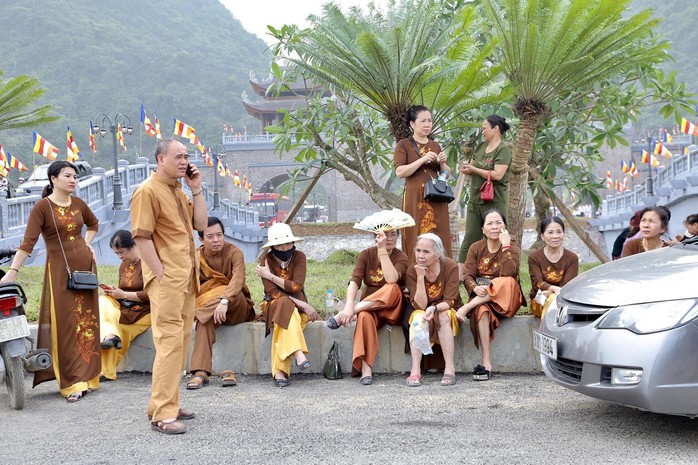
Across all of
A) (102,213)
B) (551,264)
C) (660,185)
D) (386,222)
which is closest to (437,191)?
(386,222)

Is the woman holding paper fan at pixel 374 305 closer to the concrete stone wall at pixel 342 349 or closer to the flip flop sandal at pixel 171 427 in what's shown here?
the concrete stone wall at pixel 342 349

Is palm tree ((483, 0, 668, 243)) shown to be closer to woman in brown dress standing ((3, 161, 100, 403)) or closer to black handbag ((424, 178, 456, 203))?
black handbag ((424, 178, 456, 203))

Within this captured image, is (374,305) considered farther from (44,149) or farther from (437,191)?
(44,149)

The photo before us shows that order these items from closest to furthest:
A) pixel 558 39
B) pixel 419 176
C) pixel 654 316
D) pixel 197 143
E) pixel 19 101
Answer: pixel 654 316 < pixel 419 176 < pixel 558 39 < pixel 19 101 < pixel 197 143

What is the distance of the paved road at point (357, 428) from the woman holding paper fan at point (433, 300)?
19 centimetres

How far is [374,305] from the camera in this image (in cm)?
627

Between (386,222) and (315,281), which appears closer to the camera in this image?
(386,222)

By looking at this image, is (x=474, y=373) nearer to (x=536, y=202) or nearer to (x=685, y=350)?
(x=685, y=350)

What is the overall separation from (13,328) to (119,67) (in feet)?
211

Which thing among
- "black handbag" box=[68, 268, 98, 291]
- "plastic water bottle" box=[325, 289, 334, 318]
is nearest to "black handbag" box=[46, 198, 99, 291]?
"black handbag" box=[68, 268, 98, 291]

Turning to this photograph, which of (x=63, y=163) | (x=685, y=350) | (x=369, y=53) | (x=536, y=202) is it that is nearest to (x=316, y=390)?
(x=63, y=163)

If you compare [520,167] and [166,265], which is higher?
[520,167]

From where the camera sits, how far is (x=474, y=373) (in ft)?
20.4

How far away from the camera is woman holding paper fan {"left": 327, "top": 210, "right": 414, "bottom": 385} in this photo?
6207 mm
